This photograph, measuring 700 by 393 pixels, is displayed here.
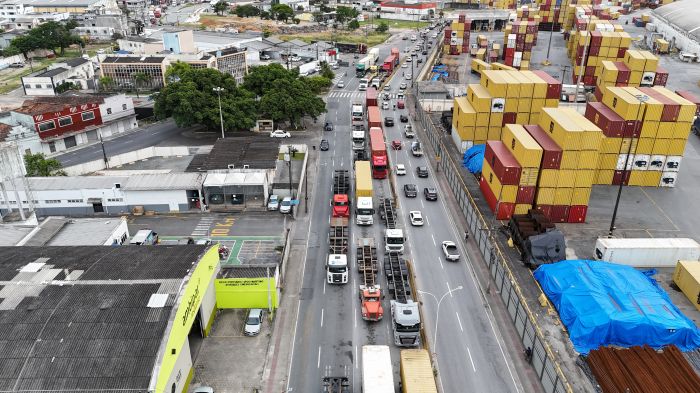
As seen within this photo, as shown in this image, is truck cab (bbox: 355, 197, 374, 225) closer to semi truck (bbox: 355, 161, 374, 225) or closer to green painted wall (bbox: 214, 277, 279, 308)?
semi truck (bbox: 355, 161, 374, 225)

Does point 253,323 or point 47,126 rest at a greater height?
point 47,126

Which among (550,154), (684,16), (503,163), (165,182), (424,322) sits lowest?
(424,322)

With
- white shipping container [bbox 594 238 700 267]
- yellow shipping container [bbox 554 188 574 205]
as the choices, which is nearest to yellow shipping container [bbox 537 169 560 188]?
yellow shipping container [bbox 554 188 574 205]

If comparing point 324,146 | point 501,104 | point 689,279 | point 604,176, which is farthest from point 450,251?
point 324,146

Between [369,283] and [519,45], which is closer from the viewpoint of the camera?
[369,283]

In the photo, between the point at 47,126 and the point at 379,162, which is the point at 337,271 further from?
the point at 47,126

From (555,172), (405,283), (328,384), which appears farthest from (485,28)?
(328,384)

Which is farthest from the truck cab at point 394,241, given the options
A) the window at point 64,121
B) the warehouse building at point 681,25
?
the warehouse building at point 681,25

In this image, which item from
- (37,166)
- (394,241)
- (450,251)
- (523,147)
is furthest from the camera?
(37,166)
